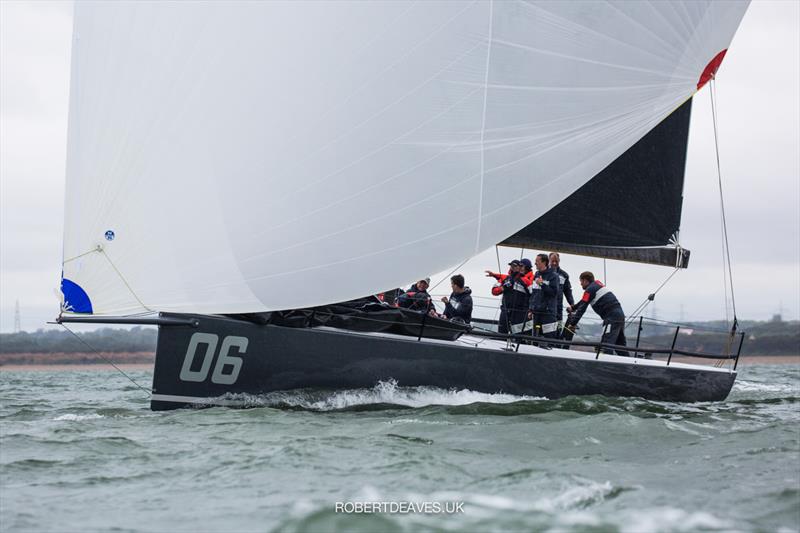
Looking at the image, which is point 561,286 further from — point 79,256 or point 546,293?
point 79,256

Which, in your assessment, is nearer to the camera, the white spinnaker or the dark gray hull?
the white spinnaker

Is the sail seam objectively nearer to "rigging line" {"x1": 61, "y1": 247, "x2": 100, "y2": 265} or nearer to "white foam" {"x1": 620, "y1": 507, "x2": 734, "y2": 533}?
"rigging line" {"x1": 61, "y1": 247, "x2": 100, "y2": 265}

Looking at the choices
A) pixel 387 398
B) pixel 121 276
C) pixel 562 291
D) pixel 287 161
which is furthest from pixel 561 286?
pixel 121 276

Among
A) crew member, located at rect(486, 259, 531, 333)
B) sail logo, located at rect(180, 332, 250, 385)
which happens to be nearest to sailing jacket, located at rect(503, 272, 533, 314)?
crew member, located at rect(486, 259, 531, 333)

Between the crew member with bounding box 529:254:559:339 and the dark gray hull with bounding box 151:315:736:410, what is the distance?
2.07 feet

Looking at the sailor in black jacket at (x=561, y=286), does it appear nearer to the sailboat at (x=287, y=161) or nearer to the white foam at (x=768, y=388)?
the sailboat at (x=287, y=161)

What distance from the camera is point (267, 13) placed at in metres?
7.33

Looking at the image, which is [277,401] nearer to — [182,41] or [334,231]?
[334,231]

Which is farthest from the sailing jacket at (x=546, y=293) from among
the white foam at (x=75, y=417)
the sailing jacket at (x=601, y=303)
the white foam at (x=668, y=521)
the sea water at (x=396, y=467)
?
the white foam at (x=668, y=521)

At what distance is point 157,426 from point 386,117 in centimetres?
308

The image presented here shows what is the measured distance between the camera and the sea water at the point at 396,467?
409 cm

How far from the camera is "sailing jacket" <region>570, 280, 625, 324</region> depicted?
388 inches

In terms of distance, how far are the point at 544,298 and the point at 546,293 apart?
0.06 meters

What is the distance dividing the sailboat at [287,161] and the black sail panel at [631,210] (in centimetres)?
208
